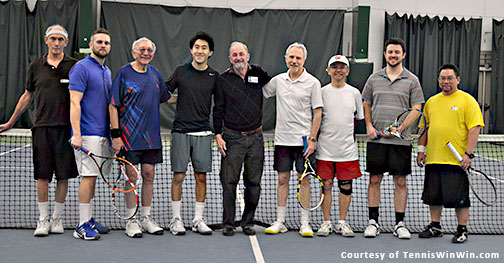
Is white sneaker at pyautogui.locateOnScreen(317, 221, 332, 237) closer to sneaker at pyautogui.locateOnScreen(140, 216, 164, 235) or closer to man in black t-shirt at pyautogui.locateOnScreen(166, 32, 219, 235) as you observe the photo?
man in black t-shirt at pyautogui.locateOnScreen(166, 32, 219, 235)

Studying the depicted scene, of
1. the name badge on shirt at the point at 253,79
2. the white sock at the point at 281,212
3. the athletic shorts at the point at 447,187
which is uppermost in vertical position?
the name badge on shirt at the point at 253,79

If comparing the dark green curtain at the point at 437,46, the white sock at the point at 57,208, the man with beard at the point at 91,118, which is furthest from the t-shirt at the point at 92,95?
the dark green curtain at the point at 437,46

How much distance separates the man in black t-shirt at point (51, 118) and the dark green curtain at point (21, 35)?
963 cm

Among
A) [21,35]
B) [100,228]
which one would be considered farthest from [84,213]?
[21,35]

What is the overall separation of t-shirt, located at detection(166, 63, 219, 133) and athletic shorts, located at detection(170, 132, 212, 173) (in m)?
0.07

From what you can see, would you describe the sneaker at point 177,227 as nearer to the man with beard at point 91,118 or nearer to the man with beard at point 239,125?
the man with beard at point 239,125

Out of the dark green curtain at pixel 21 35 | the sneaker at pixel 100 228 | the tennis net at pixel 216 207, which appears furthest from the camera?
the dark green curtain at pixel 21 35

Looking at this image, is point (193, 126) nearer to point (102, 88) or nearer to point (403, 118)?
point (102, 88)

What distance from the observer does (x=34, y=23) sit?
1385cm

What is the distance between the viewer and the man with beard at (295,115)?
4777 millimetres

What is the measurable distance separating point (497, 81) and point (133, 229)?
13191 mm

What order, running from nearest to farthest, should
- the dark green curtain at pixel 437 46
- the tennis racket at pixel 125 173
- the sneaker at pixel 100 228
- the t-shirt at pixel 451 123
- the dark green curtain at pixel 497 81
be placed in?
the tennis racket at pixel 125 173, the t-shirt at pixel 451 123, the sneaker at pixel 100 228, the dark green curtain at pixel 437 46, the dark green curtain at pixel 497 81

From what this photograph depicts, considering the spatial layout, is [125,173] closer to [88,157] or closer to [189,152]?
[88,157]

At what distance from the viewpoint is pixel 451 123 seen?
4730 millimetres
